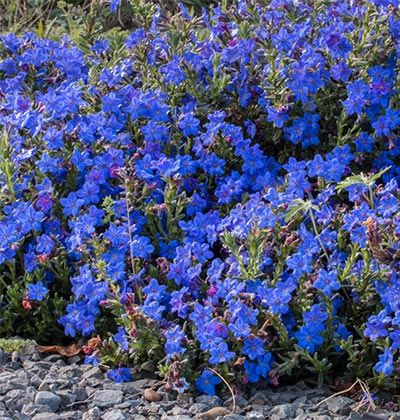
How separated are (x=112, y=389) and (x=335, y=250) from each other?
909 mm

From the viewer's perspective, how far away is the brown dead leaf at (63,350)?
3.40 m

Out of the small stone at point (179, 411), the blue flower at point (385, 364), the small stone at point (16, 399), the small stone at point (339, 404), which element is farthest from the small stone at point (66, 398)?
the blue flower at point (385, 364)

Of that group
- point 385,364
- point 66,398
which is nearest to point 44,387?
point 66,398

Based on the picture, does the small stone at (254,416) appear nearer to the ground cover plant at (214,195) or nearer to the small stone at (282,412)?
the small stone at (282,412)

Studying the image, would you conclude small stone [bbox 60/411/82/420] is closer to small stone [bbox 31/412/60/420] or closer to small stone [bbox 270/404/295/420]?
small stone [bbox 31/412/60/420]

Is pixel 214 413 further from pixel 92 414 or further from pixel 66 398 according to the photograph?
pixel 66 398

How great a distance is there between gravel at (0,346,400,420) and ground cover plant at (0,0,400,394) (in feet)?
0.21

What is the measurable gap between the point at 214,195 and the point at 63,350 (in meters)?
0.93

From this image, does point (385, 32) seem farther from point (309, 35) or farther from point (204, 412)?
point (204, 412)

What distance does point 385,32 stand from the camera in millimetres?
3916

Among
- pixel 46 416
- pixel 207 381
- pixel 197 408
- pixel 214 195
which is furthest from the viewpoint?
pixel 214 195

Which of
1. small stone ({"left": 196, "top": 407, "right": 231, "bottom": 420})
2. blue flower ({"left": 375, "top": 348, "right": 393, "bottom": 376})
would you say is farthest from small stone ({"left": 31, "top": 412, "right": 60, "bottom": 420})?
blue flower ({"left": 375, "top": 348, "right": 393, "bottom": 376})

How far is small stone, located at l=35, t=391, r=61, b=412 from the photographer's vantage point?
9.51 feet

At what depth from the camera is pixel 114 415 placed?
2.82 m
